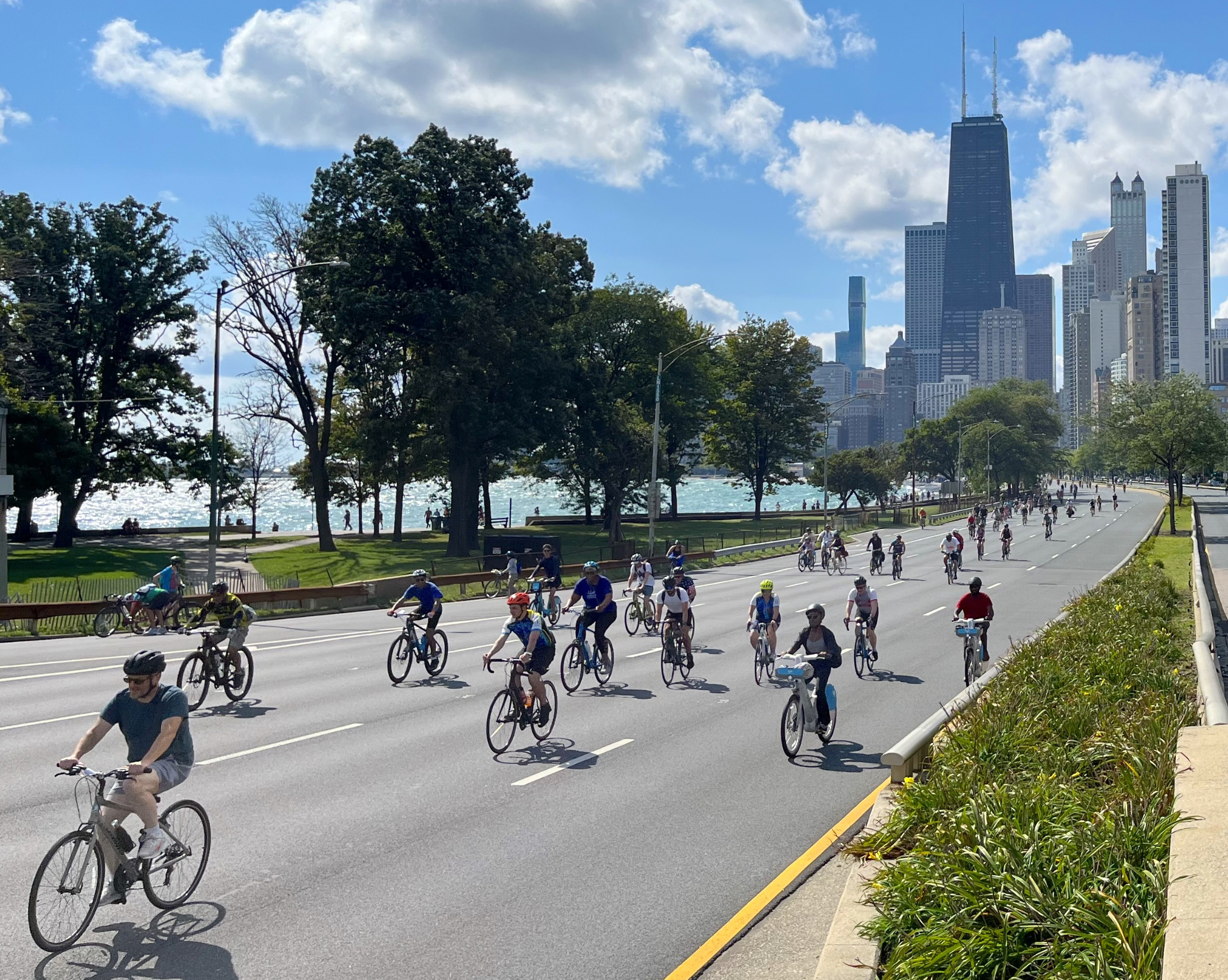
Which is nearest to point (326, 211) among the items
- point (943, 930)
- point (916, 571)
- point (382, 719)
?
point (916, 571)

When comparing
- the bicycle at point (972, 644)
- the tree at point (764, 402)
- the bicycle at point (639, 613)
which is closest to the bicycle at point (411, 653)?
the bicycle at point (639, 613)

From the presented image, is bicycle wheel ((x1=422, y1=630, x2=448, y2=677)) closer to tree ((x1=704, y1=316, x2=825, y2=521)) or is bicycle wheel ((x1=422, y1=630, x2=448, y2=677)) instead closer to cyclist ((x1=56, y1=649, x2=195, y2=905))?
cyclist ((x1=56, y1=649, x2=195, y2=905))

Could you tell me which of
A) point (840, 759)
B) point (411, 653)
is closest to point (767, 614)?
point (840, 759)

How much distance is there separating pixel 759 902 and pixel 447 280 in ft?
153

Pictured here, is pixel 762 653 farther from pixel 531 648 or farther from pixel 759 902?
pixel 759 902

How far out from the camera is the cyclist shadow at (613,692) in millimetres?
16000

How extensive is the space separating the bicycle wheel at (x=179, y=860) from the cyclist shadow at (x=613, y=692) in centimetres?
841

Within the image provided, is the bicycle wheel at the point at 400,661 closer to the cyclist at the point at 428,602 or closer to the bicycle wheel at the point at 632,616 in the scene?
the cyclist at the point at 428,602

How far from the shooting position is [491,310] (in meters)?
49.8

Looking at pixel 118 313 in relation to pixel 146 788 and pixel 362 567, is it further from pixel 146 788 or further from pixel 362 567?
pixel 146 788

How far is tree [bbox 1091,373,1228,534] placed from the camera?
217ft

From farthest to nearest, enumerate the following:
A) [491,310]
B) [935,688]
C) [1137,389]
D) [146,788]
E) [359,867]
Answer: [1137,389] → [491,310] → [935,688] → [359,867] → [146,788]

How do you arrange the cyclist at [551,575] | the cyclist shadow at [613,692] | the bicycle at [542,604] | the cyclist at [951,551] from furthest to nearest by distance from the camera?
the cyclist at [951,551]
the cyclist at [551,575]
the bicycle at [542,604]
the cyclist shadow at [613,692]

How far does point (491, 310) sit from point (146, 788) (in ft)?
144
